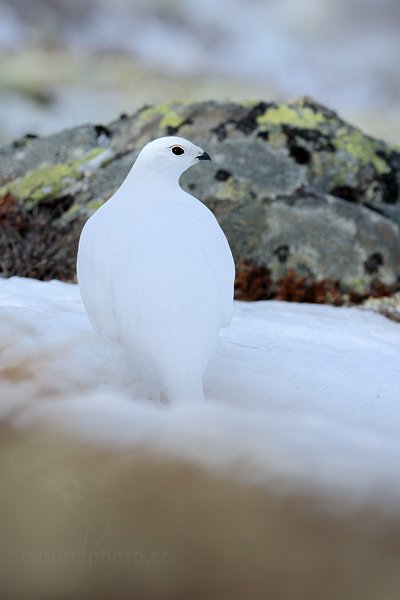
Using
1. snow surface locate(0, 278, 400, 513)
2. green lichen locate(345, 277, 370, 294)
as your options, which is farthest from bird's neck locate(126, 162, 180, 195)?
green lichen locate(345, 277, 370, 294)

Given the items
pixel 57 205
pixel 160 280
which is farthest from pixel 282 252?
pixel 160 280

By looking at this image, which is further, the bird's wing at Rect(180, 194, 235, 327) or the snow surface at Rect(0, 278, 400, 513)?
the bird's wing at Rect(180, 194, 235, 327)

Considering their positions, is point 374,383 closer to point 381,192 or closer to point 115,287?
point 115,287

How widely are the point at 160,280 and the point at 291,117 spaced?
5867mm

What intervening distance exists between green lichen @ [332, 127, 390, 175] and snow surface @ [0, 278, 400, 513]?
15.8ft

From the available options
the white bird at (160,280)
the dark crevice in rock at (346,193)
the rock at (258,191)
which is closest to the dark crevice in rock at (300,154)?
the rock at (258,191)

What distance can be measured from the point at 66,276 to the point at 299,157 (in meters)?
2.91

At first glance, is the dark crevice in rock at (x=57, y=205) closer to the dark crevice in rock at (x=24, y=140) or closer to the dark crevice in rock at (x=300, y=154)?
the dark crevice in rock at (x=24, y=140)

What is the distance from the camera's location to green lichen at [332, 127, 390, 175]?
280 inches

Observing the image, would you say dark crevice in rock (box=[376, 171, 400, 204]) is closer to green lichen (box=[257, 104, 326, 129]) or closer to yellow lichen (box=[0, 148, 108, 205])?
green lichen (box=[257, 104, 326, 129])

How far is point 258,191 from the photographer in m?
6.49

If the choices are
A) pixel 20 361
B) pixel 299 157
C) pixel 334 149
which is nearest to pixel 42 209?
pixel 299 157

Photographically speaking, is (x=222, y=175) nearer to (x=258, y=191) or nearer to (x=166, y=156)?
(x=258, y=191)

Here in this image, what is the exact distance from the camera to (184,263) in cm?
188
